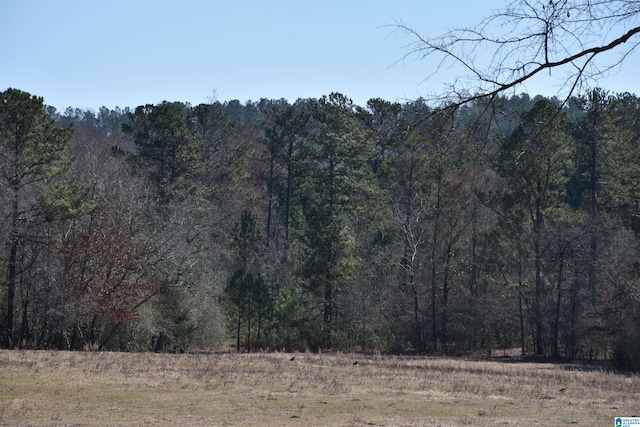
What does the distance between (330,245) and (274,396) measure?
25583mm

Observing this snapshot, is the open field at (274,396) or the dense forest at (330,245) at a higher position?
the dense forest at (330,245)

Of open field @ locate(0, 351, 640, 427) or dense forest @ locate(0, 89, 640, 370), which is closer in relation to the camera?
open field @ locate(0, 351, 640, 427)

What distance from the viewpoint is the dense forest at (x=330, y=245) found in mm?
31391

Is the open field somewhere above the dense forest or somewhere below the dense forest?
below

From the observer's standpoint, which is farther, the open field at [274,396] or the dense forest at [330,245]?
the dense forest at [330,245]

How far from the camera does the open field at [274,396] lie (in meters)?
11.9

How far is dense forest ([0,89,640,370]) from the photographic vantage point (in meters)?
31.4

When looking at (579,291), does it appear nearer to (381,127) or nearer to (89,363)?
(381,127)

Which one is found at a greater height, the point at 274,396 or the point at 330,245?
the point at 330,245

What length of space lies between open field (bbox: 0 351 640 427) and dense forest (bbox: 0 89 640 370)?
9.62 meters

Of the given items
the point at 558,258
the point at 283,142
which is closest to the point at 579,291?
the point at 558,258

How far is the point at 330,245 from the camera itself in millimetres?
40500

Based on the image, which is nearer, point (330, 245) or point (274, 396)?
point (274, 396)

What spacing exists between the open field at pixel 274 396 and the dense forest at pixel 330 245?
9617mm
